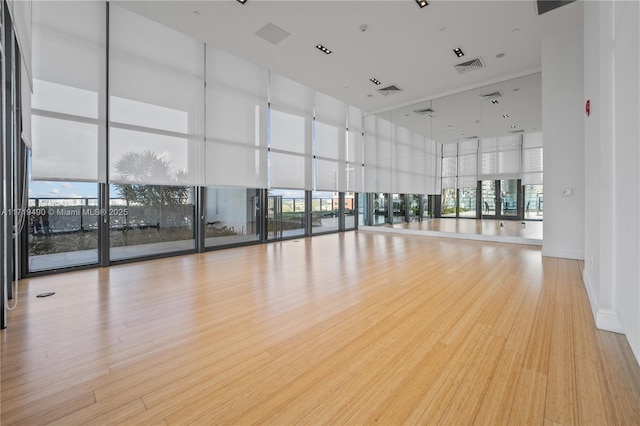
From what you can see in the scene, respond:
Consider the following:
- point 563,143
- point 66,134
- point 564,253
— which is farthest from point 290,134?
point 564,253

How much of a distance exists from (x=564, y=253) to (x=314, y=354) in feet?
18.8

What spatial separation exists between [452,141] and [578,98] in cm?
561

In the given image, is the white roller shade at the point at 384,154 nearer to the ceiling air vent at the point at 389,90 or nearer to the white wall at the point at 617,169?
the ceiling air vent at the point at 389,90

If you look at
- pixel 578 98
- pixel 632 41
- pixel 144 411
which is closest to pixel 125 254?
pixel 144 411

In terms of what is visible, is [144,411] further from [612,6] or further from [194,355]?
[612,6]

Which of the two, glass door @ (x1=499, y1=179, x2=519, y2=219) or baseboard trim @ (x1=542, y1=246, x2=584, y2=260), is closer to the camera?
baseboard trim @ (x1=542, y1=246, x2=584, y2=260)

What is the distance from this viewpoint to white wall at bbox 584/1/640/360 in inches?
70.9

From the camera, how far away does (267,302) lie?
121 inches

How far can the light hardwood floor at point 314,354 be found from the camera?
1.50m

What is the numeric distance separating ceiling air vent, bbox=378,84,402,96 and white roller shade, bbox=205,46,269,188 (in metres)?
3.36

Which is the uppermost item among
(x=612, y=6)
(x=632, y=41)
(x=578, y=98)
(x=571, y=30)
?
(x=571, y=30)

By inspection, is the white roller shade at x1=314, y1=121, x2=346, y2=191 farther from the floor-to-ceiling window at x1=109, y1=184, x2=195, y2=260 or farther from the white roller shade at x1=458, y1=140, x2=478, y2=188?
the white roller shade at x1=458, y1=140, x2=478, y2=188

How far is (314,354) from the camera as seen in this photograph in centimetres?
203

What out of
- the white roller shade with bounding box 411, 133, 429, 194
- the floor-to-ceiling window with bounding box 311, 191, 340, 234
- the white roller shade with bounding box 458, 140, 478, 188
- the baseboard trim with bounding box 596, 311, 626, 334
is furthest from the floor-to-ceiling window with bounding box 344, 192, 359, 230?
the baseboard trim with bounding box 596, 311, 626, 334
